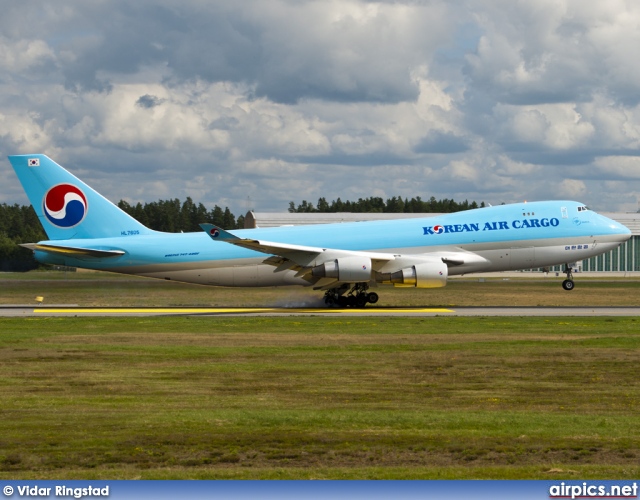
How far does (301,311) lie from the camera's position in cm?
4047

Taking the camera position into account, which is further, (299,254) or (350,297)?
(350,297)

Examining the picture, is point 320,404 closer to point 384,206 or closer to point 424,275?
point 424,275

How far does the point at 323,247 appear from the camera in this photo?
4212cm

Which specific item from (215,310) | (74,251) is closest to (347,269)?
(215,310)

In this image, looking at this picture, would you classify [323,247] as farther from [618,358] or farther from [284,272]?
[618,358]

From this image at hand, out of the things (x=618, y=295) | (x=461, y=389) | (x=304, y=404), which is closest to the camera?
(x=304, y=404)

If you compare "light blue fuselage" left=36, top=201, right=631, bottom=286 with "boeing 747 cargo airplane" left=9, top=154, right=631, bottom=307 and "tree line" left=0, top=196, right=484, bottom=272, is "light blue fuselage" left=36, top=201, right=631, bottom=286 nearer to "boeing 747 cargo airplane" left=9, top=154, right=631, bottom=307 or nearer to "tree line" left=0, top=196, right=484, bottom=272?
"boeing 747 cargo airplane" left=9, top=154, right=631, bottom=307

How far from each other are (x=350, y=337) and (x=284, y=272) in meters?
14.4

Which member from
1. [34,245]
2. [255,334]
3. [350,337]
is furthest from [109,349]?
[34,245]

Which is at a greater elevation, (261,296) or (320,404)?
(261,296)

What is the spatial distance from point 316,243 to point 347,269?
3.23m

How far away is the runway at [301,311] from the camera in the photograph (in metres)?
37.9

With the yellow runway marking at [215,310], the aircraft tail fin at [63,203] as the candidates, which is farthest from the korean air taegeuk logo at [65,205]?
the yellow runway marking at [215,310]

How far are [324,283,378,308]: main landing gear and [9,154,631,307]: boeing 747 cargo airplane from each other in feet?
0.18
